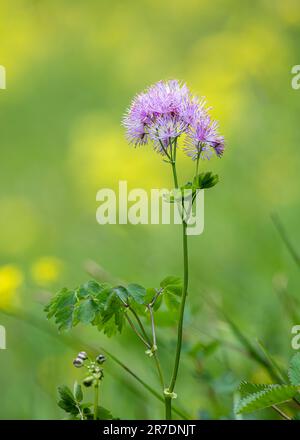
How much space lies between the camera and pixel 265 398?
1.01 metres

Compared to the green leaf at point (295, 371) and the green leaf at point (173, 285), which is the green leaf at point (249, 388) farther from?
the green leaf at point (173, 285)

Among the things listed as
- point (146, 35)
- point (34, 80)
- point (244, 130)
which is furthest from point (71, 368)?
point (146, 35)

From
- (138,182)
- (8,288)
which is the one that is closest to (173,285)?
(8,288)

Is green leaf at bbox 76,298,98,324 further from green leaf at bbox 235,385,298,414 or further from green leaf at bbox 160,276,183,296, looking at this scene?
green leaf at bbox 235,385,298,414

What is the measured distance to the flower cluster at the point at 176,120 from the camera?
113cm

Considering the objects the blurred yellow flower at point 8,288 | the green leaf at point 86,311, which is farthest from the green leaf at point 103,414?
the blurred yellow flower at point 8,288

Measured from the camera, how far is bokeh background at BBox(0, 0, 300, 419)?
2.01 meters

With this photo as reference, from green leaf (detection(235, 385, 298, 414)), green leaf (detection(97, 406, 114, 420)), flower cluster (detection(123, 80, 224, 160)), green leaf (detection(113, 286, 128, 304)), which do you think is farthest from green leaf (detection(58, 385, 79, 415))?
flower cluster (detection(123, 80, 224, 160))

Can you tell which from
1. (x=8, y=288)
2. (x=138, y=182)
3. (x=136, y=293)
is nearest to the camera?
(x=136, y=293)

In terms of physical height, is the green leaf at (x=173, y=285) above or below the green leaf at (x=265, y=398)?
above

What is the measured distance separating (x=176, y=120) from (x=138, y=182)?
263 centimetres

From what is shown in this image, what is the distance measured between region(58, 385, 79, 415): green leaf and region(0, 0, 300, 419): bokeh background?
17.5 inches

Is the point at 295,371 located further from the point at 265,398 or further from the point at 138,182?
the point at 138,182

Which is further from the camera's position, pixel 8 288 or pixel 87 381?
pixel 8 288
